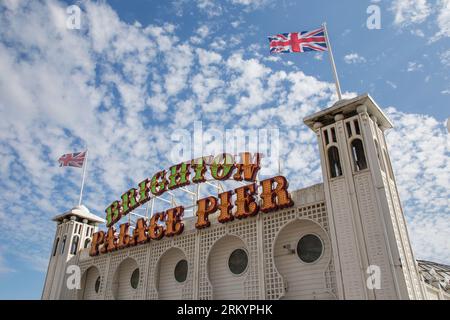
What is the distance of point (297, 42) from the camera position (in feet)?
75.4

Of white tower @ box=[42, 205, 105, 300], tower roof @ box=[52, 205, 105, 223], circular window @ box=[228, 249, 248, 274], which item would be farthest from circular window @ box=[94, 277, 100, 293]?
circular window @ box=[228, 249, 248, 274]

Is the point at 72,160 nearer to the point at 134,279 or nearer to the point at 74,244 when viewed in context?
the point at 74,244

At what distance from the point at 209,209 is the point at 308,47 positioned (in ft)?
41.0

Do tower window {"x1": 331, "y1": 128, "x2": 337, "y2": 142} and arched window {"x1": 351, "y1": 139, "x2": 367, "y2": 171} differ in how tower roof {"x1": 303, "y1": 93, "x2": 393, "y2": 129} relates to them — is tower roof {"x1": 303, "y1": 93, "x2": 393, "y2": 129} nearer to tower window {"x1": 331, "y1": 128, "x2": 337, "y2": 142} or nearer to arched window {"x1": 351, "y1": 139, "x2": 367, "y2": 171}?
tower window {"x1": 331, "y1": 128, "x2": 337, "y2": 142}

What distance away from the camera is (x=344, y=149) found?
796 inches

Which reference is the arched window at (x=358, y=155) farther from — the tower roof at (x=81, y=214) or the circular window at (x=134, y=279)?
the tower roof at (x=81, y=214)

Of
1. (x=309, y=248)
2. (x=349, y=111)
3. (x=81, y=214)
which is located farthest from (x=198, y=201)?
(x=81, y=214)

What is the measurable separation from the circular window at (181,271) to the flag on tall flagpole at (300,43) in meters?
16.1

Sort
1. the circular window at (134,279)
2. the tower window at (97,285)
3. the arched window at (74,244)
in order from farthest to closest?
1. the arched window at (74,244)
2. the tower window at (97,285)
3. the circular window at (134,279)

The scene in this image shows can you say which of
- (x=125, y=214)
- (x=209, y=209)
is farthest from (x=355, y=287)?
(x=125, y=214)

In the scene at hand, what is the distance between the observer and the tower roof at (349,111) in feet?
67.0

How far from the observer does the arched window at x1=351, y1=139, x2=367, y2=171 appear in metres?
20.5

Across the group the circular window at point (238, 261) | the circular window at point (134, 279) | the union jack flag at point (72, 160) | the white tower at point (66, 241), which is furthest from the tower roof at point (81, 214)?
the circular window at point (238, 261)

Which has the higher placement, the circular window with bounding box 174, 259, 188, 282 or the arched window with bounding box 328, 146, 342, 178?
the arched window with bounding box 328, 146, 342, 178
